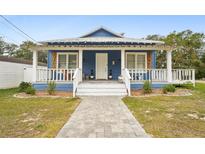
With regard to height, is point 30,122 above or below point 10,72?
below

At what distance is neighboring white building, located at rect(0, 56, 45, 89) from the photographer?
1424 cm

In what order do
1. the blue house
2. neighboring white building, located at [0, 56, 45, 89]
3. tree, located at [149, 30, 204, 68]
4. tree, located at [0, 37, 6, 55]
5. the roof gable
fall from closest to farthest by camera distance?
the blue house < neighboring white building, located at [0, 56, 45, 89] < the roof gable < tree, located at [149, 30, 204, 68] < tree, located at [0, 37, 6, 55]

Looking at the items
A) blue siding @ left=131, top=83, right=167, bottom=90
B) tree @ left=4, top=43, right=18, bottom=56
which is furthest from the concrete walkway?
tree @ left=4, top=43, right=18, bottom=56

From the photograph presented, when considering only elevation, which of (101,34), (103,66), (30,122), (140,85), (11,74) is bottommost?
(30,122)

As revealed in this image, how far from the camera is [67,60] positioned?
1339 centimetres

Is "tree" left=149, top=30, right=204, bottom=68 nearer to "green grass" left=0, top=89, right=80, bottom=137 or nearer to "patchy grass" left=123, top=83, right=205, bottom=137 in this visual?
"patchy grass" left=123, top=83, right=205, bottom=137

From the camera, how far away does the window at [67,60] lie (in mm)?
13406

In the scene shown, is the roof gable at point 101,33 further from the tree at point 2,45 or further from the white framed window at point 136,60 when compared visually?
the tree at point 2,45

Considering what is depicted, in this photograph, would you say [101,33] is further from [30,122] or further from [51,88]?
[30,122]

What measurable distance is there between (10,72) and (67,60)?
5.99m

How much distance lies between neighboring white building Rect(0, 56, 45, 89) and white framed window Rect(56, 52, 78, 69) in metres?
4.94

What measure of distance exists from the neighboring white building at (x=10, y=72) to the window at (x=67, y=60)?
5002 mm

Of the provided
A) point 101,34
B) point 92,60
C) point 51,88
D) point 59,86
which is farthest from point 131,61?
point 51,88
